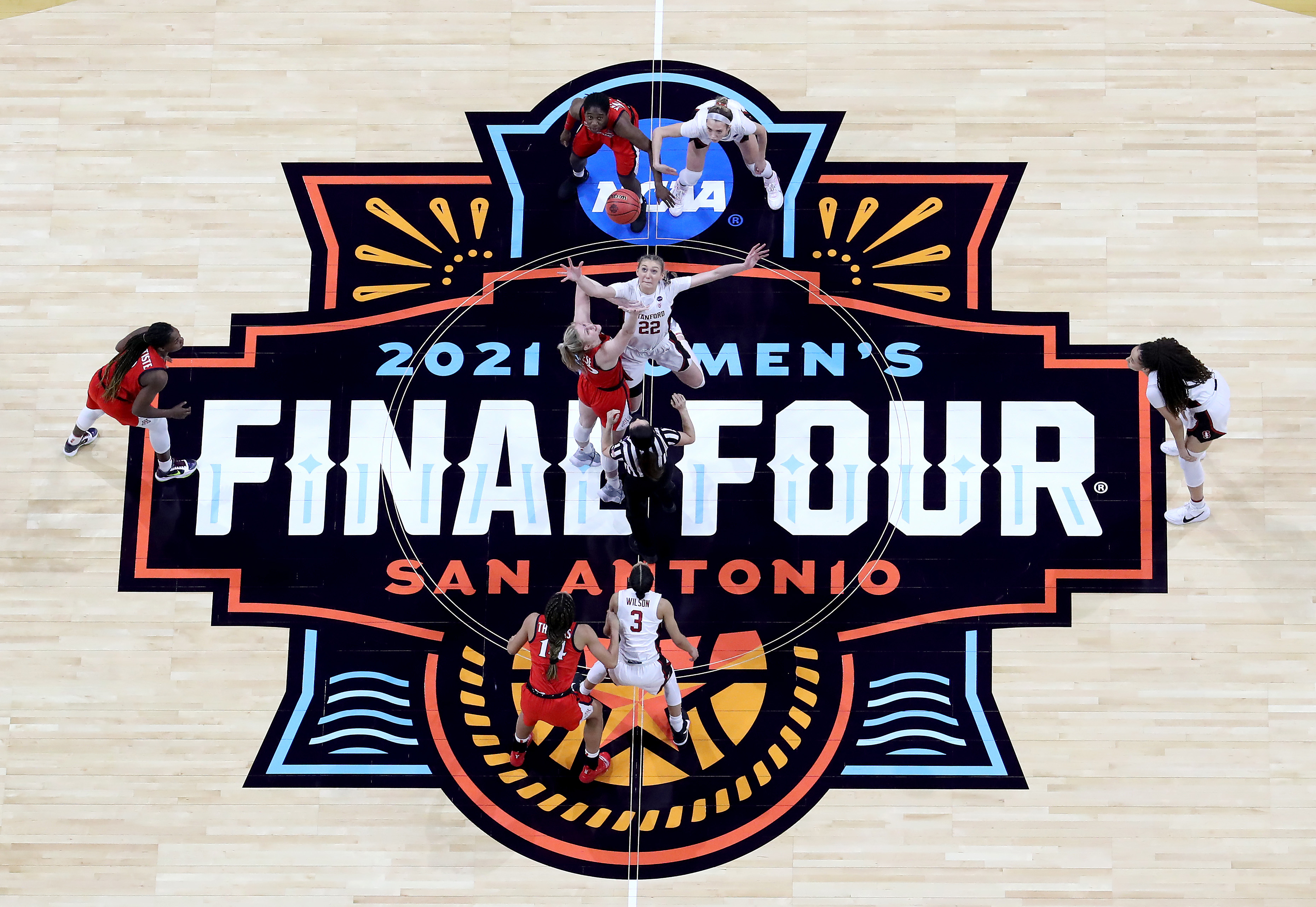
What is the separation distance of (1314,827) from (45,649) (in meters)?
11.7

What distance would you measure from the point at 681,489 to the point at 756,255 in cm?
236

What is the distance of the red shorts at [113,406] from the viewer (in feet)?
37.3

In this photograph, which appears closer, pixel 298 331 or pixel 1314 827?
pixel 1314 827

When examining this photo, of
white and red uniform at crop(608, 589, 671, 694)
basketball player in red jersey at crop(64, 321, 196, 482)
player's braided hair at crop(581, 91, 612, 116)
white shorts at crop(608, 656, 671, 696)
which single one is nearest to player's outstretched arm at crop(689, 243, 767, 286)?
player's braided hair at crop(581, 91, 612, 116)

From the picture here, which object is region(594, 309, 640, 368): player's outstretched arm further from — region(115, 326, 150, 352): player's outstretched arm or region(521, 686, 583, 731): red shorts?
region(115, 326, 150, 352): player's outstretched arm

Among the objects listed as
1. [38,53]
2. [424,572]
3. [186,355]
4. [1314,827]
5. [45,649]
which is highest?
[38,53]

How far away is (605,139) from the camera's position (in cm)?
1201

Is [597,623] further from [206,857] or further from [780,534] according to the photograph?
[206,857]

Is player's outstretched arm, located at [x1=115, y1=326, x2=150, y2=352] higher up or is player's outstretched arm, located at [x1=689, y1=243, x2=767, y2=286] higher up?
player's outstretched arm, located at [x1=689, y1=243, x2=767, y2=286]

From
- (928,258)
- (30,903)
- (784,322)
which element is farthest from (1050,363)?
(30,903)

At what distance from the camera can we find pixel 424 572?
38.6 feet

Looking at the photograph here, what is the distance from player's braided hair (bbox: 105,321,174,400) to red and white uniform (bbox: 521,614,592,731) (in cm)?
421

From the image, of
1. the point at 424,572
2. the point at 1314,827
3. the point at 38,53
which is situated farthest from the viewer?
the point at 38,53

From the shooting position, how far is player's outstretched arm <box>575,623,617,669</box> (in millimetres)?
10594
